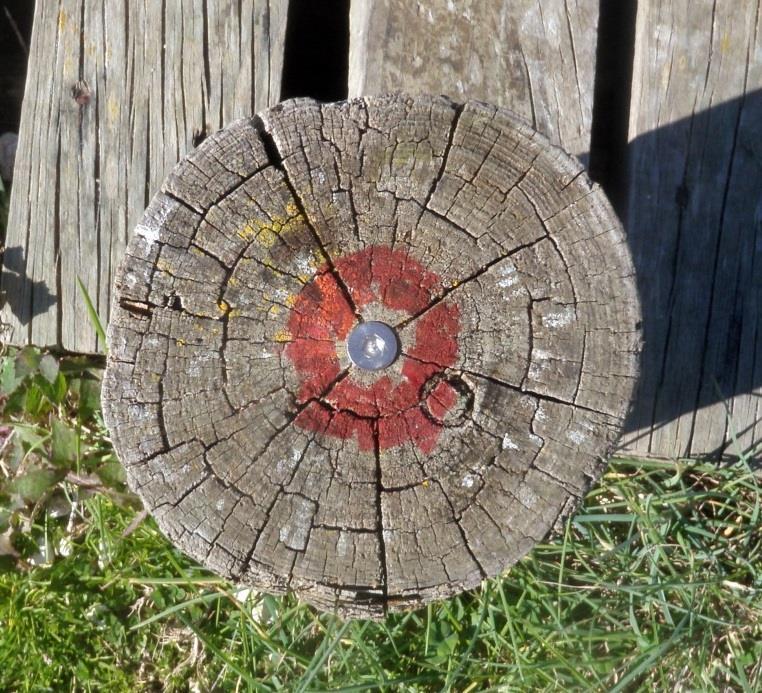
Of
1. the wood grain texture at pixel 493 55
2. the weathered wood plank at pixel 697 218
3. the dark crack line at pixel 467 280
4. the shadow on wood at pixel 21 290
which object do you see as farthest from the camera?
Answer: the shadow on wood at pixel 21 290

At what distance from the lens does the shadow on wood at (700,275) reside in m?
2.29

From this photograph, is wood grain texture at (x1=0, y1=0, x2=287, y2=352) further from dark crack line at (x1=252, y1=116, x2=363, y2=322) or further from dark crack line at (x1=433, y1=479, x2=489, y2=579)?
dark crack line at (x1=433, y1=479, x2=489, y2=579)

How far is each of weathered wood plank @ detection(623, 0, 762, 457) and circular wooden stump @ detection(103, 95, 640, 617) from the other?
747 mm

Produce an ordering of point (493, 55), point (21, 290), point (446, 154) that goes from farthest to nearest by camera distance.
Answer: point (21, 290), point (493, 55), point (446, 154)

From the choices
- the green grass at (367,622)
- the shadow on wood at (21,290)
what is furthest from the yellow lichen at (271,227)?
the green grass at (367,622)

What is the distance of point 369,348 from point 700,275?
1149 millimetres

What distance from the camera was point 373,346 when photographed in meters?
1.68

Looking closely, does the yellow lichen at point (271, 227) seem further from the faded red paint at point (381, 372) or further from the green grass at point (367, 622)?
the green grass at point (367, 622)

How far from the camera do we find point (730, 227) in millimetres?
2326

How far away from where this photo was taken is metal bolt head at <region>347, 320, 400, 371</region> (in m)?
1.67

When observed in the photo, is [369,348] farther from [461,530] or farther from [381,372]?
[461,530]

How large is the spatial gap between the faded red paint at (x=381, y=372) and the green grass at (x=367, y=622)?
0.90 meters

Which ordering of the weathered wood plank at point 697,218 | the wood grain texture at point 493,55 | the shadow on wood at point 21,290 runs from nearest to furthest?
1. the wood grain texture at point 493,55
2. the weathered wood plank at point 697,218
3. the shadow on wood at point 21,290

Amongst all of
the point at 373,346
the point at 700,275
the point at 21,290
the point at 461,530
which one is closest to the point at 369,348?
the point at 373,346
